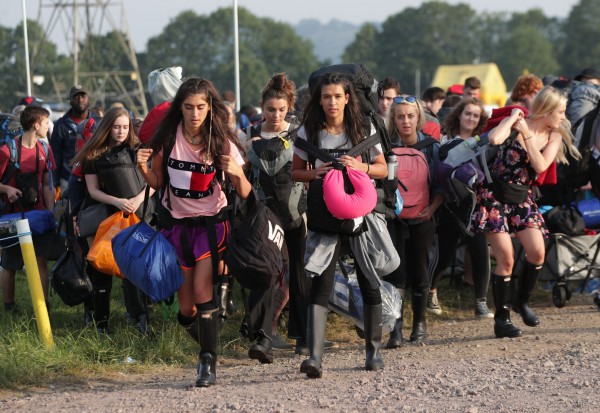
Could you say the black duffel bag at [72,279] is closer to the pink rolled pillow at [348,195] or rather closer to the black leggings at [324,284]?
the black leggings at [324,284]

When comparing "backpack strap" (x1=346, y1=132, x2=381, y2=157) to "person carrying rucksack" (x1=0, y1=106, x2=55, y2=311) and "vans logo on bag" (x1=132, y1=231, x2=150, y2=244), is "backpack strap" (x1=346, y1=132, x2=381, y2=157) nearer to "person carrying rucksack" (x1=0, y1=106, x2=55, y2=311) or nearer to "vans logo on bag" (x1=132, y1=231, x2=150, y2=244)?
"vans logo on bag" (x1=132, y1=231, x2=150, y2=244)

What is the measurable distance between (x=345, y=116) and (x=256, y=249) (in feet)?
3.43

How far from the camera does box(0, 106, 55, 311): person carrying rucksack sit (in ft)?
30.0

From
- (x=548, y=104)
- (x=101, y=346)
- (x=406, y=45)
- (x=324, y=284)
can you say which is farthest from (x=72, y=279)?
(x=406, y=45)

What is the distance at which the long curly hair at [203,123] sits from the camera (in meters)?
6.59

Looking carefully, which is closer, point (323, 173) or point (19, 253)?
point (323, 173)

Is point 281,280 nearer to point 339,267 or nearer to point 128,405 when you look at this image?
point 339,267

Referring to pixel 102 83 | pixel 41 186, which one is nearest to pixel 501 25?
pixel 102 83

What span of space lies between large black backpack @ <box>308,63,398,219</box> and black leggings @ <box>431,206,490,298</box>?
2010 millimetres

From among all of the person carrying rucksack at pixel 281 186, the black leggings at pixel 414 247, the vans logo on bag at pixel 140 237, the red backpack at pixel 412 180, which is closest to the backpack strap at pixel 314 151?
the person carrying rucksack at pixel 281 186

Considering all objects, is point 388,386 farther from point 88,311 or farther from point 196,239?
point 88,311

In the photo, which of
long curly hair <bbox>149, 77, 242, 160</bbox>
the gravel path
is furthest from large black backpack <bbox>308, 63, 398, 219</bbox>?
the gravel path

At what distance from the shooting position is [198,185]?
258 inches

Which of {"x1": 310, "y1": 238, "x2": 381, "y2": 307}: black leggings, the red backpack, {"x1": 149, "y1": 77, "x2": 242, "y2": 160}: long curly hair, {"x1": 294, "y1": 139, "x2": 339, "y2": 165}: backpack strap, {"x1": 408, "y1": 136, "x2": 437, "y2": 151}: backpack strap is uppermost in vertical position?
{"x1": 149, "y1": 77, "x2": 242, "y2": 160}: long curly hair
